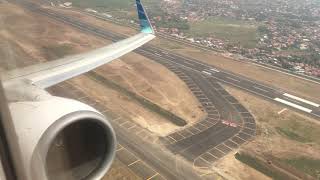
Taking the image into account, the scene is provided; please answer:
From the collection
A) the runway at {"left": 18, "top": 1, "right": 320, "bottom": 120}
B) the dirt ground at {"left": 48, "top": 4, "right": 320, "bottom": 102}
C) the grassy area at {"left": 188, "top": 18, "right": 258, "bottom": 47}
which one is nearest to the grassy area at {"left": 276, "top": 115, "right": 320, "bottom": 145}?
the runway at {"left": 18, "top": 1, "right": 320, "bottom": 120}

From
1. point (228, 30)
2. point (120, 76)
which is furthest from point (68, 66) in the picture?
point (228, 30)

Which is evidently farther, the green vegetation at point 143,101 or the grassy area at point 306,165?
the green vegetation at point 143,101

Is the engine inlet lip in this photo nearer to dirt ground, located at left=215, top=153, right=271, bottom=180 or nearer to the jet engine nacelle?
the jet engine nacelle

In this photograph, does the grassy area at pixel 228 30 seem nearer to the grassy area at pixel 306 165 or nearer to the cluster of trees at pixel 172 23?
the cluster of trees at pixel 172 23

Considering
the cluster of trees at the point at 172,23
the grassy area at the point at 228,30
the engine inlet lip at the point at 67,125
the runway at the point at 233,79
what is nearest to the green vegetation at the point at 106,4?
the cluster of trees at the point at 172,23

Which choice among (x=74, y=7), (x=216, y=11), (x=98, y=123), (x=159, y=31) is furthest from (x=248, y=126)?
(x=216, y=11)

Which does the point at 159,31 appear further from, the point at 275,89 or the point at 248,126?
the point at 248,126

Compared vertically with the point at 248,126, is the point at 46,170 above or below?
above
